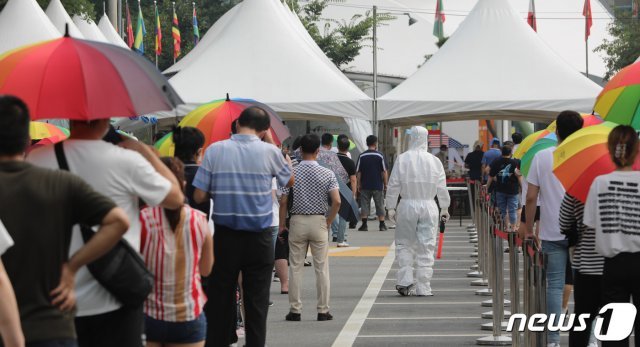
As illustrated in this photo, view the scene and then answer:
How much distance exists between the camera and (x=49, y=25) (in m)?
25.2

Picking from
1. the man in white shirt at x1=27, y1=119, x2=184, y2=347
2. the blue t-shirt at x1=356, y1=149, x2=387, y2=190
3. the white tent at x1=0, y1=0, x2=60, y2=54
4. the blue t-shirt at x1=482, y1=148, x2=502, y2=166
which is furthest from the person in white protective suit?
the blue t-shirt at x1=482, y1=148, x2=502, y2=166

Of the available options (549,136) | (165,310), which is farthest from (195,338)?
(549,136)

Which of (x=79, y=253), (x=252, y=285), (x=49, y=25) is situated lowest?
(x=252, y=285)

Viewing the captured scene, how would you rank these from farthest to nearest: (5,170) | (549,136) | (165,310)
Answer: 1. (549,136)
2. (165,310)
3. (5,170)

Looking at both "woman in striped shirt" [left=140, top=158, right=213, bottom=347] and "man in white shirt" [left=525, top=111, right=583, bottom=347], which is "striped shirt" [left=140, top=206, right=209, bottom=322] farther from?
"man in white shirt" [left=525, top=111, right=583, bottom=347]

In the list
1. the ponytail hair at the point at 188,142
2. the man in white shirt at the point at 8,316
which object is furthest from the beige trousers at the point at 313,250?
the man in white shirt at the point at 8,316

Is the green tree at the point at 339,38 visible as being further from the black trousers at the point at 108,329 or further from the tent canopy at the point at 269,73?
the black trousers at the point at 108,329

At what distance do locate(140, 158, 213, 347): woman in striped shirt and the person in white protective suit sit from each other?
871 centimetres

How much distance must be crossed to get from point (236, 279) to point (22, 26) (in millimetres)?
16111

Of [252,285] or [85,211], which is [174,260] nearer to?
[85,211]

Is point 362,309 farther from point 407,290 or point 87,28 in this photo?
point 87,28

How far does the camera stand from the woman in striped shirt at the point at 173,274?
23.0ft

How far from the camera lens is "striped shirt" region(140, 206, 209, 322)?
23.1ft

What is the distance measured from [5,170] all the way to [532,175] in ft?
20.1
